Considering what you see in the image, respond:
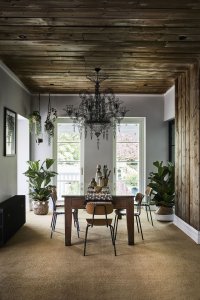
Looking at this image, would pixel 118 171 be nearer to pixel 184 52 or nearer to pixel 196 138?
pixel 196 138

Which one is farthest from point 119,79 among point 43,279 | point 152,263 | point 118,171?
point 43,279

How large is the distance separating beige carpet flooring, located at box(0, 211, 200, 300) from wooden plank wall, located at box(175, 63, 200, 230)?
1.71ft

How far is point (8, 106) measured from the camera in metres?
5.91

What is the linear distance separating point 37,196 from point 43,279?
386 cm

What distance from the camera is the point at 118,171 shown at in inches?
326

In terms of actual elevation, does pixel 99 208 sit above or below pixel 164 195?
above

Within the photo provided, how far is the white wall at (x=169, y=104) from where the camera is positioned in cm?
721

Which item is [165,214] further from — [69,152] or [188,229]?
[69,152]

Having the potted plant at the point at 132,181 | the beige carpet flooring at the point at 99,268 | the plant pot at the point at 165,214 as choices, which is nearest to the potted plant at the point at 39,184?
the beige carpet flooring at the point at 99,268

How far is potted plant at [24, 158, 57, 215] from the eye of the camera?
7.21m

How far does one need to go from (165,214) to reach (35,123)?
367 cm

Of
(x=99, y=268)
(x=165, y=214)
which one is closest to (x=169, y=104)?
(x=165, y=214)

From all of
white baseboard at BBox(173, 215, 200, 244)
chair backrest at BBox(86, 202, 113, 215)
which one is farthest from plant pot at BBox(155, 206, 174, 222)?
chair backrest at BBox(86, 202, 113, 215)

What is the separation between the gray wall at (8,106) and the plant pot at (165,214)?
3.00 m
